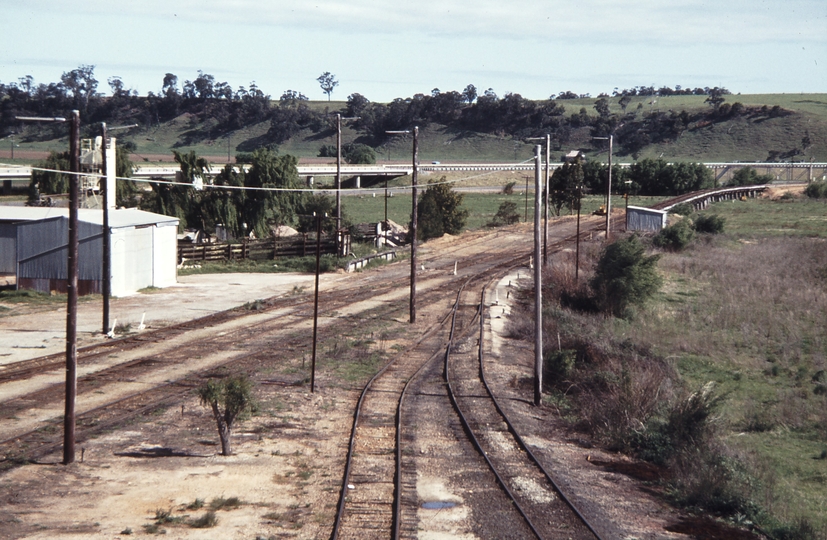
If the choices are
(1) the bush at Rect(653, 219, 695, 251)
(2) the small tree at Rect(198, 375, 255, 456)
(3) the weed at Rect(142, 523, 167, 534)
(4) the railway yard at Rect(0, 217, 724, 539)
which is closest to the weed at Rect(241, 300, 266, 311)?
(4) the railway yard at Rect(0, 217, 724, 539)

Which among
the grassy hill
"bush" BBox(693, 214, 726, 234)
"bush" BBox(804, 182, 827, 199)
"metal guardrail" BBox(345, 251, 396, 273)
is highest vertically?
the grassy hill

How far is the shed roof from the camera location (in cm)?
3794

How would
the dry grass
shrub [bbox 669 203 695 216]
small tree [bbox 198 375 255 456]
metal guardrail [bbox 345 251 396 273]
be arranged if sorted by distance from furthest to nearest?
shrub [bbox 669 203 695 216] → metal guardrail [bbox 345 251 396 273] → the dry grass → small tree [bbox 198 375 255 456]

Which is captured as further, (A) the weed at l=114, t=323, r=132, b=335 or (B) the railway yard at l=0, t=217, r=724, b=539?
(A) the weed at l=114, t=323, r=132, b=335

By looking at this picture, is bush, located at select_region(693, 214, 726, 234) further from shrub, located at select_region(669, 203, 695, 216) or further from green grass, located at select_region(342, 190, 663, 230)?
green grass, located at select_region(342, 190, 663, 230)

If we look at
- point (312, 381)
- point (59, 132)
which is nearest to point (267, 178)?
point (312, 381)

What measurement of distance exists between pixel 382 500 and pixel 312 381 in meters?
8.54

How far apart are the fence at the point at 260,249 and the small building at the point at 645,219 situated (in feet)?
88.6

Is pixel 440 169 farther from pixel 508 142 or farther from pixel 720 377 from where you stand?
pixel 720 377

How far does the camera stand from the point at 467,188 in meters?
126

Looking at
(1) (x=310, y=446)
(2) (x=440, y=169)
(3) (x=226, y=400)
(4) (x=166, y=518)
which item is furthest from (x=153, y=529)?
(2) (x=440, y=169)

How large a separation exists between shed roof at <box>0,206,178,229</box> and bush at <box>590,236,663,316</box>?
22766 millimetres

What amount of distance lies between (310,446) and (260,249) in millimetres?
39374

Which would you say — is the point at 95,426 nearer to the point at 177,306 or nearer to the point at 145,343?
the point at 145,343
